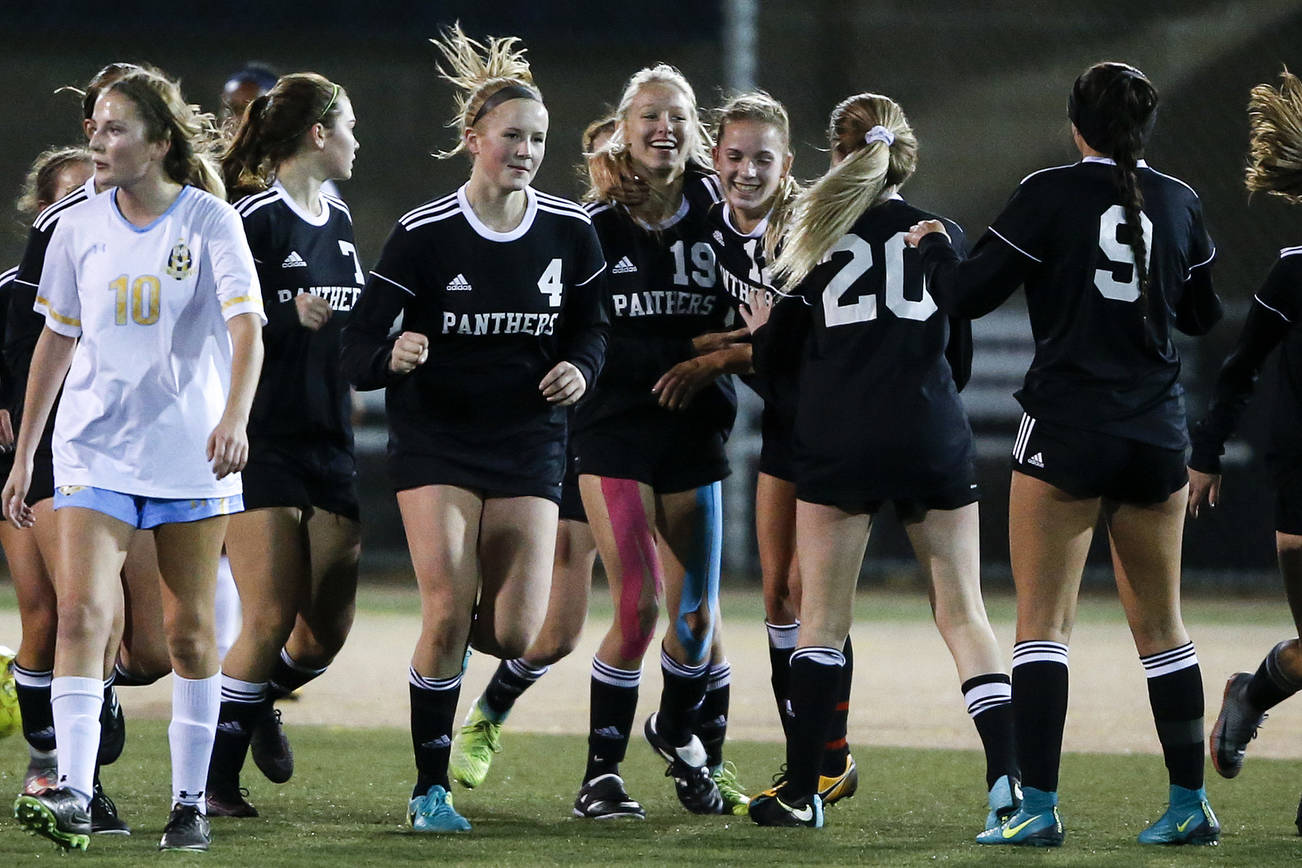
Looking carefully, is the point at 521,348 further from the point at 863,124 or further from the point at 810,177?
the point at 810,177

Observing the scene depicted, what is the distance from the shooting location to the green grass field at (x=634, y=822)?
13.4ft

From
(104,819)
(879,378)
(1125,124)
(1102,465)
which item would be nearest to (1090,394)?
(1102,465)

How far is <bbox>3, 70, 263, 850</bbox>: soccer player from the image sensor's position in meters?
3.98

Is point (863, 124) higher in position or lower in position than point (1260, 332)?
Answer: higher

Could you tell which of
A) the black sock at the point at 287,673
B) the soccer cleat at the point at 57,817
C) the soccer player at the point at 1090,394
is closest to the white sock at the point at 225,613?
the black sock at the point at 287,673

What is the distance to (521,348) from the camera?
468cm

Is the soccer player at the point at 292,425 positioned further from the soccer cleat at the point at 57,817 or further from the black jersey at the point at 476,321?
the soccer cleat at the point at 57,817

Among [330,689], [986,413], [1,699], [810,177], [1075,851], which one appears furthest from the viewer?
[810,177]

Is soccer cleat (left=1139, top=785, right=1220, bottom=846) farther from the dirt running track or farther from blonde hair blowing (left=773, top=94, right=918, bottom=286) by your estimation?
the dirt running track

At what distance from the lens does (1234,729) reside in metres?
5.18

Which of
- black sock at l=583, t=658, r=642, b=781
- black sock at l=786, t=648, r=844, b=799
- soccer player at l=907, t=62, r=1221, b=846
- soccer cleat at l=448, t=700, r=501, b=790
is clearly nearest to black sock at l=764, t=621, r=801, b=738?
black sock at l=583, t=658, r=642, b=781

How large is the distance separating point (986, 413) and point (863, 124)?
7.43 metres

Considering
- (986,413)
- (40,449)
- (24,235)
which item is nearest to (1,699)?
(40,449)

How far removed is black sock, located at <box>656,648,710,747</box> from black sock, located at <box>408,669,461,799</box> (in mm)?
747
